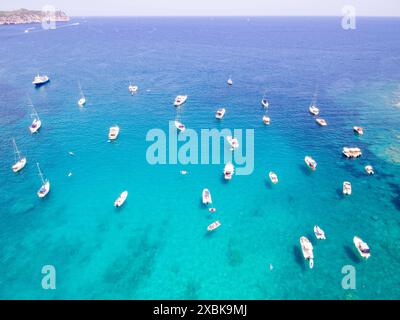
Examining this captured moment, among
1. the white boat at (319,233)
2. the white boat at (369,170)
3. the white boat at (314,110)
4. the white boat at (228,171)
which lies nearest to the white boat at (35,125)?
the white boat at (228,171)

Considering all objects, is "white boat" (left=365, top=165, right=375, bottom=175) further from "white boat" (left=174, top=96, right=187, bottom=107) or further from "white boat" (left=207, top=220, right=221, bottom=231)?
"white boat" (left=174, top=96, right=187, bottom=107)

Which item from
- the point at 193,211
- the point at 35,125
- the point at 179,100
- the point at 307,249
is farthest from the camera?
the point at 179,100

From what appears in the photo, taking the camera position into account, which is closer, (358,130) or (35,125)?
(358,130)

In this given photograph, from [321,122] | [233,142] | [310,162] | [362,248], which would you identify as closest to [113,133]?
[233,142]

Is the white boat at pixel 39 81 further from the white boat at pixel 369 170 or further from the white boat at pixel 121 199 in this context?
the white boat at pixel 369 170

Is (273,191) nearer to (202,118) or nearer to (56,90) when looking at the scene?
(202,118)

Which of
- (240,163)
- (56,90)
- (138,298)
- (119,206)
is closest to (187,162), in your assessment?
(240,163)

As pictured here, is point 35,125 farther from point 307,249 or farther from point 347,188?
point 347,188
